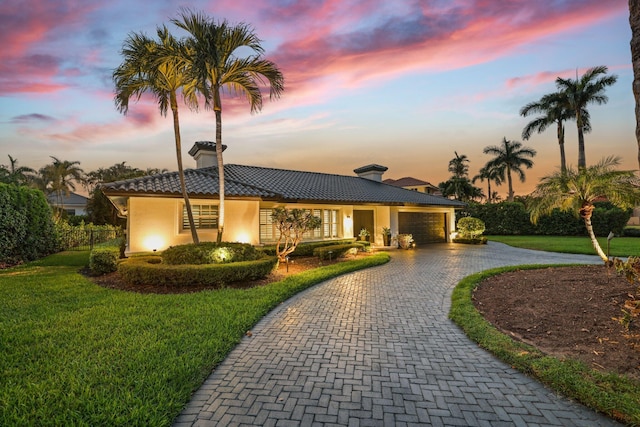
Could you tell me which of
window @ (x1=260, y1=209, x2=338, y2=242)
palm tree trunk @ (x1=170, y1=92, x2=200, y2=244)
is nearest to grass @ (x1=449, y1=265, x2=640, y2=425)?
palm tree trunk @ (x1=170, y1=92, x2=200, y2=244)

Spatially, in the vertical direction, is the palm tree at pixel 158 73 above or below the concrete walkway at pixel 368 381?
above

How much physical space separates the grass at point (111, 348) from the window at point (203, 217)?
427 cm

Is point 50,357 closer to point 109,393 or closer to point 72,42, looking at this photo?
point 109,393

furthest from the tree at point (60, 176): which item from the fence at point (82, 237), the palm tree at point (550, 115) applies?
the palm tree at point (550, 115)

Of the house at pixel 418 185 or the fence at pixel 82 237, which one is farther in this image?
the house at pixel 418 185

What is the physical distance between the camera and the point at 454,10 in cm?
830

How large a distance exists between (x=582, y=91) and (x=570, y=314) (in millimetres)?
31974

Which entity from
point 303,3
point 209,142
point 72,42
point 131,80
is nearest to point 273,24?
point 303,3

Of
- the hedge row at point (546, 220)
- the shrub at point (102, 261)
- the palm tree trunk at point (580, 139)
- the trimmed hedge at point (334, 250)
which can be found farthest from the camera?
the palm tree trunk at point (580, 139)

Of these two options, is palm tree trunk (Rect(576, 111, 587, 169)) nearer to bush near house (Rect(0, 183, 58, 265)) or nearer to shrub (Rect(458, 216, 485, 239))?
shrub (Rect(458, 216, 485, 239))

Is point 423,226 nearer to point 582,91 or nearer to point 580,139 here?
point 580,139

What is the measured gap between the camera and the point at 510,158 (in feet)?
134

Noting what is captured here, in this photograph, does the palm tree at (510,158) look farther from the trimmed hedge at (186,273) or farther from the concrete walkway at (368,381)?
the concrete walkway at (368,381)

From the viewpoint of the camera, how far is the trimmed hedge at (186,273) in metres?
7.89
